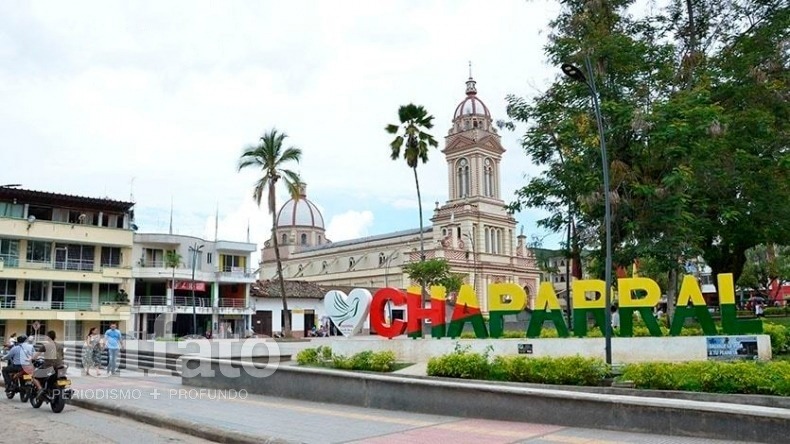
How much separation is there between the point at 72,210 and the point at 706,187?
3906 centimetres

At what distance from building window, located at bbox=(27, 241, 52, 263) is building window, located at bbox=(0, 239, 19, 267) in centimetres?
73

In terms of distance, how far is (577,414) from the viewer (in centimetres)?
1044

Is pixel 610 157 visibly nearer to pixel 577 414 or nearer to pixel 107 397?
pixel 577 414

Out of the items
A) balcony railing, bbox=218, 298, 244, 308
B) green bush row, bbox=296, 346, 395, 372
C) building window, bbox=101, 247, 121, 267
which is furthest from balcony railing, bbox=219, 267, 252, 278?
green bush row, bbox=296, 346, 395, 372

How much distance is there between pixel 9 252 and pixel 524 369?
126 ft

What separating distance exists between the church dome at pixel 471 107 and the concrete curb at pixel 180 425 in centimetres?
7419

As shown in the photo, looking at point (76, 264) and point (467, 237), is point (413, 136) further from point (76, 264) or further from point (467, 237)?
point (467, 237)

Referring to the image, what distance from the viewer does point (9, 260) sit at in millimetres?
41531

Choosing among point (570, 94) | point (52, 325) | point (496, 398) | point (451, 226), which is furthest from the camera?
point (451, 226)

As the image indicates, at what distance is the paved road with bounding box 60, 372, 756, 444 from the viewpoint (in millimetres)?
9875

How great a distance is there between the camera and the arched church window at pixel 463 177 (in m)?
84.1

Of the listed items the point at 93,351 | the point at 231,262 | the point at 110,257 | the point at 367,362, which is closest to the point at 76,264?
the point at 110,257

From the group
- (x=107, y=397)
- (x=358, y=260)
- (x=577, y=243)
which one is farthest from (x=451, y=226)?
(x=107, y=397)

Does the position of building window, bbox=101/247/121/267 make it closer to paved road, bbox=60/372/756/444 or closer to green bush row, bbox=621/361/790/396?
paved road, bbox=60/372/756/444
